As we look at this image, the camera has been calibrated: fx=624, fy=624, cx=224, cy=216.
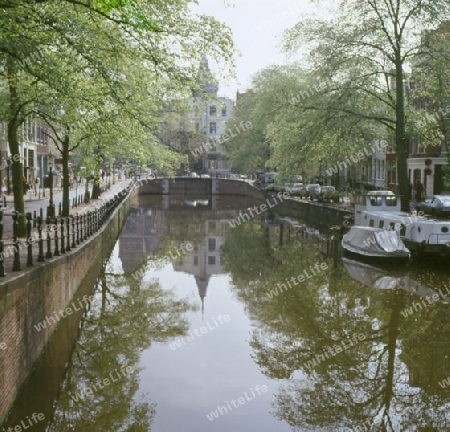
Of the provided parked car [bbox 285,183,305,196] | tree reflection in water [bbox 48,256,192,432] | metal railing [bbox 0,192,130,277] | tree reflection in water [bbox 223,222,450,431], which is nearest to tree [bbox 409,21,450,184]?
tree reflection in water [bbox 223,222,450,431]

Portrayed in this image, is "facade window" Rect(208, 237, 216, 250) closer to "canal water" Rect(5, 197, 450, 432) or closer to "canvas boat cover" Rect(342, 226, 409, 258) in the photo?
"canal water" Rect(5, 197, 450, 432)

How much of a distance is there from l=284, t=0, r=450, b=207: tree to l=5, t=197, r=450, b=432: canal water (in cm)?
751

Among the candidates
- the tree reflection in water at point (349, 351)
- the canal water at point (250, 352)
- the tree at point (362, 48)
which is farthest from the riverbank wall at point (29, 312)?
the tree at point (362, 48)

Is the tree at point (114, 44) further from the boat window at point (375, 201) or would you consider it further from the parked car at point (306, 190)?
the parked car at point (306, 190)

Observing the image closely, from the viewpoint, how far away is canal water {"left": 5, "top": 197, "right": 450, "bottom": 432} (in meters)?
10.4

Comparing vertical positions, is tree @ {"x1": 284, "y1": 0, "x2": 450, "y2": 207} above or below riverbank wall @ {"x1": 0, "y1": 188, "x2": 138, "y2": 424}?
above

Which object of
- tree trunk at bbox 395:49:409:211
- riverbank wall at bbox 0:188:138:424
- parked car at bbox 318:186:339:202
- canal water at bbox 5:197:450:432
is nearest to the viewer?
riverbank wall at bbox 0:188:138:424

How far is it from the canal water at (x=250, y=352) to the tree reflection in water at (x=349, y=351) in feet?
0.12

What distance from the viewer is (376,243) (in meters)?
25.0

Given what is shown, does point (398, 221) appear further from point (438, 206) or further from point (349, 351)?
point (349, 351)

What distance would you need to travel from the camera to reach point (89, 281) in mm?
20500

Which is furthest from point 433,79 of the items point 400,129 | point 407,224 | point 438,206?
point 407,224

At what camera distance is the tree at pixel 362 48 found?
1094 inches

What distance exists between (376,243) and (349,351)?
11737 millimetres
